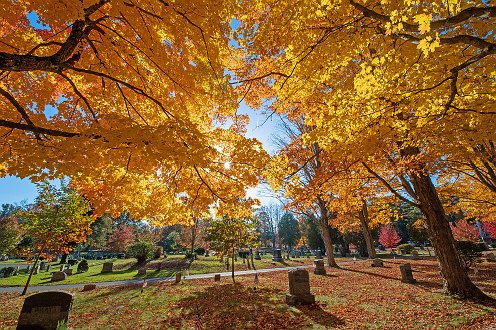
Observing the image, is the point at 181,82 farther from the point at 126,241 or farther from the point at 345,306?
the point at 126,241

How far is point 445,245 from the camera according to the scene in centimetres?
830

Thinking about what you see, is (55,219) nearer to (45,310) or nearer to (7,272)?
(45,310)

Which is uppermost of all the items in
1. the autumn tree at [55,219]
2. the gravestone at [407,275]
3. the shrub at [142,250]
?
the autumn tree at [55,219]

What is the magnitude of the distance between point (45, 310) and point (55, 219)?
998 centimetres

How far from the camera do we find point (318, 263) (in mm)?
16781

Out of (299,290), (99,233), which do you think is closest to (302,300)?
(299,290)

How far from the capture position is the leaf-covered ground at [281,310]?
6578mm

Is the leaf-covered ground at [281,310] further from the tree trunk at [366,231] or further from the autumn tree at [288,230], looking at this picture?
the autumn tree at [288,230]

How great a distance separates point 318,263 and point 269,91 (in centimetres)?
1348

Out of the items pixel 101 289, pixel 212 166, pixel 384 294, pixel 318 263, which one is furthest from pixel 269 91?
pixel 101 289

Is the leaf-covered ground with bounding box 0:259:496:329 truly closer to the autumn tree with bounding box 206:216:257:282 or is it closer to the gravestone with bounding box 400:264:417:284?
the gravestone with bounding box 400:264:417:284

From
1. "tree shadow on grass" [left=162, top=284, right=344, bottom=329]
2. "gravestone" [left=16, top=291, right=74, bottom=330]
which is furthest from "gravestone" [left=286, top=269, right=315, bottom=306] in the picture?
"gravestone" [left=16, top=291, right=74, bottom=330]

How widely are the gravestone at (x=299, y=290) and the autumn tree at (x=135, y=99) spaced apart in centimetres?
464

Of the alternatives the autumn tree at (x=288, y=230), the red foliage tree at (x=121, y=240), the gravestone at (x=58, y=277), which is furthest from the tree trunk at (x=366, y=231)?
the autumn tree at (x=288, y=230)
